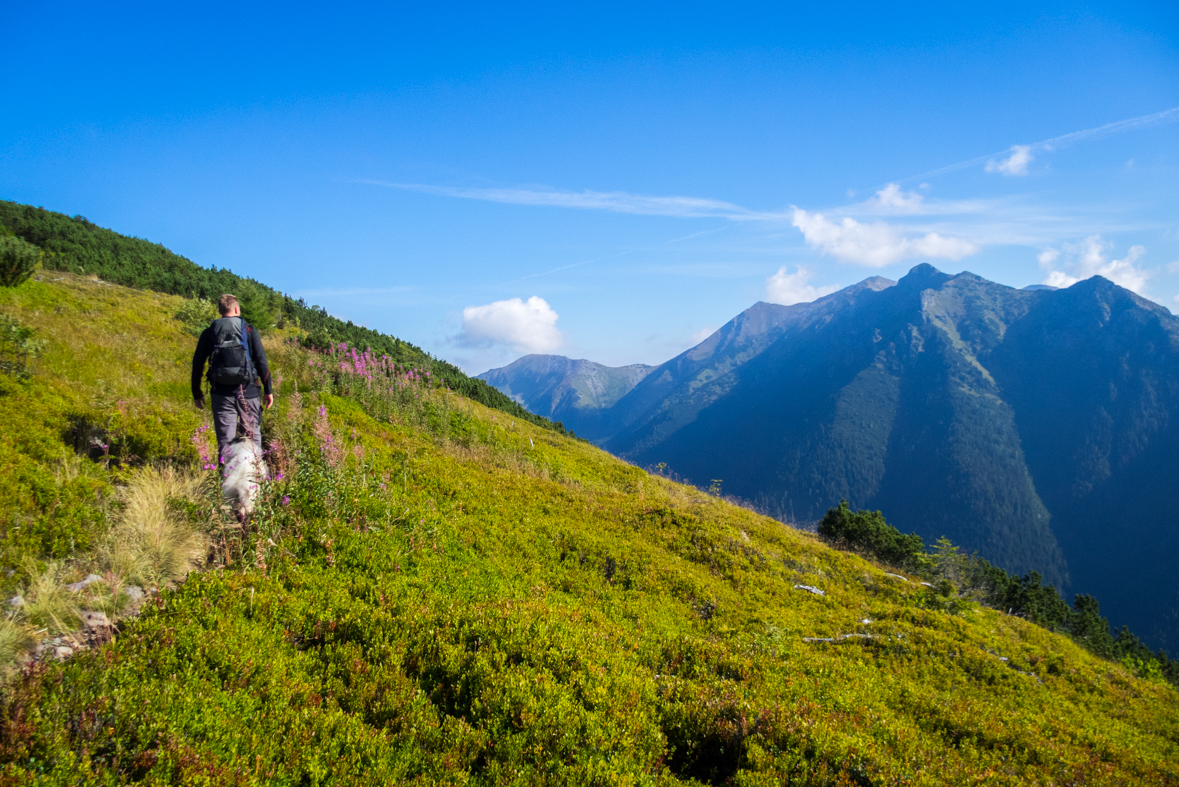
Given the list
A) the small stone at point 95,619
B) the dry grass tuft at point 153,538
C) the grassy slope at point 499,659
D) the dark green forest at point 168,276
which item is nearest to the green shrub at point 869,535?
the grassy slope at point 499,659

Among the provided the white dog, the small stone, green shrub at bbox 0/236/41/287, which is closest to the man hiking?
the white dog

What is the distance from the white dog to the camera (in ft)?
21.3

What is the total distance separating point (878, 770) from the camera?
4.39 meters

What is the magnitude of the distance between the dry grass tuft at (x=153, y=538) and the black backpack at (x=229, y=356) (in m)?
1.62

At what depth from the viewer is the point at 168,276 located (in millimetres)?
37000

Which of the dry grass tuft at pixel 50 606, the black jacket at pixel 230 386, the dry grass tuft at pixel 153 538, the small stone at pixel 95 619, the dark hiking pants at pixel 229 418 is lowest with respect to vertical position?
the small stone at pixel 95 619

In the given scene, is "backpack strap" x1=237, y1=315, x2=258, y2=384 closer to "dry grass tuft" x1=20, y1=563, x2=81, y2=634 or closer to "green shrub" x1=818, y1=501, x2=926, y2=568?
"dry grass tuft" x1=20, y1=563, x2=81, y2=634

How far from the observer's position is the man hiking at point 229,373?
721 cm

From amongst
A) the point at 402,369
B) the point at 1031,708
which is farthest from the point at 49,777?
the point at 402,369

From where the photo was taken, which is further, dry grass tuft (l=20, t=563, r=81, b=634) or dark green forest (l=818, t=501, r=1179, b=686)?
dark green forest (l=818, t=501, r=1179, b=686)

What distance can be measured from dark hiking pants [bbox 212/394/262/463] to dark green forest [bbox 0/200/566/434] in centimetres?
1895

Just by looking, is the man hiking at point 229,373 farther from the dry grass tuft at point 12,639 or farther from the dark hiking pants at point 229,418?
the dry grass tuft at point 12,639

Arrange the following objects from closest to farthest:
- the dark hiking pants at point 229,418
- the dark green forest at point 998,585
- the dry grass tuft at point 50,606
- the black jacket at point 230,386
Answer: the dry grass tuft at point 50,606, the black jacket at point 230,386, the dark hiking pants at point 229,418, the dark green forest at point 998,585

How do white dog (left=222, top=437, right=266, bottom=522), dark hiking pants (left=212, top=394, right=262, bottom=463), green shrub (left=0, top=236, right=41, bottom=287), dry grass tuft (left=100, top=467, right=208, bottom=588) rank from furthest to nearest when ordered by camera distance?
green shrub (left=0, top=236, right=41, bottom=287) → dark hiking pants (left=212, top=394, right=262, bottom=463) → white dog (left=222, top=437, right=266, bottom=522) → dry grass tuft (left=100, top=467, right=208, bottom=588)
